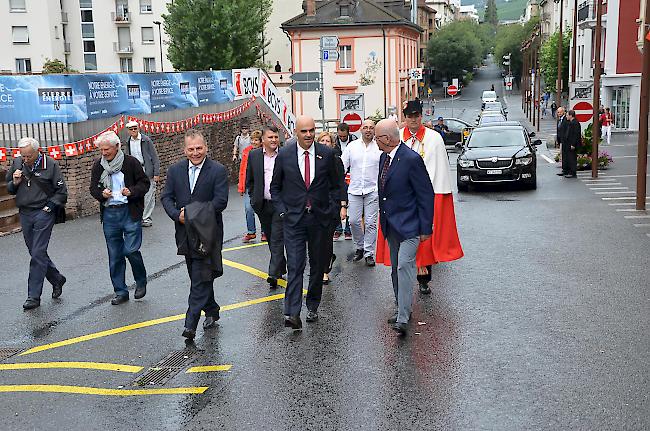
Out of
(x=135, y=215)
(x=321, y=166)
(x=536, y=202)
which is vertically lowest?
(x=536, y=202)

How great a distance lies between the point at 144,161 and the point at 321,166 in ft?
23.4

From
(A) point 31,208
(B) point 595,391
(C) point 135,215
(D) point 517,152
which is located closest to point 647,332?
(B) point 595,391

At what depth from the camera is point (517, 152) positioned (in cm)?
2023

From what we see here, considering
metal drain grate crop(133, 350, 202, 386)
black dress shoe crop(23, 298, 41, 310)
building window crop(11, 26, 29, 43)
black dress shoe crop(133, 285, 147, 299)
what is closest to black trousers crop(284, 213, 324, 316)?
metal drain grate crop(133, 350, 202, 386)

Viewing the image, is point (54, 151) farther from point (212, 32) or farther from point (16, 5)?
point (16, 5)

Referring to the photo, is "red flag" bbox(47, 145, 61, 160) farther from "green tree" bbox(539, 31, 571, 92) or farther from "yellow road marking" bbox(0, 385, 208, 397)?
"green tree" bbox(539, 31, 571, 92)

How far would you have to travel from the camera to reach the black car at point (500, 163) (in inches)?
782

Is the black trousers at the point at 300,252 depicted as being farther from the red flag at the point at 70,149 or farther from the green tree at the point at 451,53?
the green tree at the point at 451,53

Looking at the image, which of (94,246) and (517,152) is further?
(517,152)

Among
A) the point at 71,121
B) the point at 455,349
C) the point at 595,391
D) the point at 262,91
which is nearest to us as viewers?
the point at 595,391

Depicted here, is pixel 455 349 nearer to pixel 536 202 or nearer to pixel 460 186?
pixel 536 202

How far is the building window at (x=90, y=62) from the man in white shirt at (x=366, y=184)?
237ft

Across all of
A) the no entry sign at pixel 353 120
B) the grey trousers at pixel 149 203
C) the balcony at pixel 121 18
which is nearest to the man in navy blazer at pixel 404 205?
the grey trousers at pixel 149 203

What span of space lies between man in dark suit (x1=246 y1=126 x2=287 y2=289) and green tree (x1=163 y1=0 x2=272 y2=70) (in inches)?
1768
